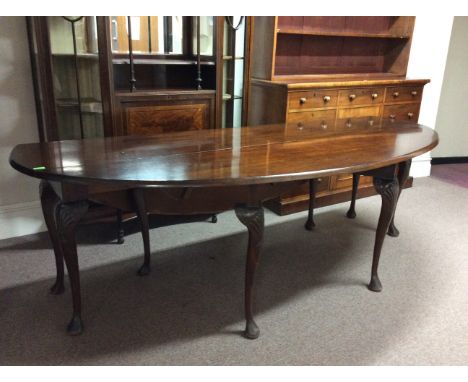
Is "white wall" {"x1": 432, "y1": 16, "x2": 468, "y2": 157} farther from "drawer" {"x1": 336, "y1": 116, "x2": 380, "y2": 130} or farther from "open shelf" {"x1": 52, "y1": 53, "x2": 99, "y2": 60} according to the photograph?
"open shelf" {"x1": 52, "y1": 53, "x2": 99, "y2": 60}

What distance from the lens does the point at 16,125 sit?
225 cm

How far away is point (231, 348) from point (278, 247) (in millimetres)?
904

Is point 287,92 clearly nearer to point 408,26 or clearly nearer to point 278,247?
point 278,247

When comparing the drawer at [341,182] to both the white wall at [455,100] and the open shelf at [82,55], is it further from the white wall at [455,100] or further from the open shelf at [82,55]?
the open shelf at [82,55]

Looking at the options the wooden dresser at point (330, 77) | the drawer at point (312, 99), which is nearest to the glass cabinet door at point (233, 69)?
the wooden dresser at point (330, 77)

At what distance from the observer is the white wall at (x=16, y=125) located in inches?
83.9

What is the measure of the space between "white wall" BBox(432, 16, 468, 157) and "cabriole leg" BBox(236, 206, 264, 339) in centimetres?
328

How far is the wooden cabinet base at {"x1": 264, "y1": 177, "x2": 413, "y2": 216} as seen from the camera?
2.83m

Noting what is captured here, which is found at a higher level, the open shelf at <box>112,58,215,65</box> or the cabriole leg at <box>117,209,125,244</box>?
the open shelf at <box>112,58,215,65</box>

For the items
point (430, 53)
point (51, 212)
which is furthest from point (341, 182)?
point (51, 212)

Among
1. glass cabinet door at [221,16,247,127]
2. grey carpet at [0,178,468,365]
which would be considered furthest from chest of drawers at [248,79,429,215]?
grey carpet at [0,178,468,365]

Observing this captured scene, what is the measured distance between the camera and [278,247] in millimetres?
2389
